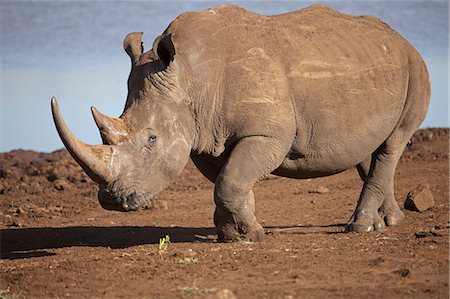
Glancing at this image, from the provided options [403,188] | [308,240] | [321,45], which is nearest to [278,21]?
[321,45]

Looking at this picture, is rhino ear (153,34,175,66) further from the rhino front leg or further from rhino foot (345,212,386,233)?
rhino foot (345,212,386,233)

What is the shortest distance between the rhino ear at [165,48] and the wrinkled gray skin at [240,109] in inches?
0.5

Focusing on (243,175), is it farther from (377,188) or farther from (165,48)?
(377,188)

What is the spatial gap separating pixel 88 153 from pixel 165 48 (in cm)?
134

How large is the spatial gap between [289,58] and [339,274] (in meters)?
2.72

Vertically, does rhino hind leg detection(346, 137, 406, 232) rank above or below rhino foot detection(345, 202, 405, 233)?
above

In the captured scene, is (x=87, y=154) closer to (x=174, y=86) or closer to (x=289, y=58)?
(x=174, y=86)

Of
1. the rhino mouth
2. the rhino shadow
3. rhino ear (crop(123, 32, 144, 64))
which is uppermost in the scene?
rhino ear (crop(123, 32, 144, 64))

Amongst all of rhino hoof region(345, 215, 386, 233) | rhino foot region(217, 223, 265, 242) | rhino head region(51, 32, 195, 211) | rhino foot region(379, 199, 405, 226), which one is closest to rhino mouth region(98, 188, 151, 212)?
rhino head region(51, 32, 195, 211)

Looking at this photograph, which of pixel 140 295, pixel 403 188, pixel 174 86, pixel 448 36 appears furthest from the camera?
pixel 448 36

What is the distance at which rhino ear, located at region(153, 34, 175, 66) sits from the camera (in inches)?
417

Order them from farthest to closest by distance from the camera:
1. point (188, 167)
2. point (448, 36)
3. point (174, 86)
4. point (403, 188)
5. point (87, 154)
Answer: point (448, 36) < point (188, 167) < point (403, 188) < point (174, 86) < point (87, 154)

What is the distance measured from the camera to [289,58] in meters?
11.1

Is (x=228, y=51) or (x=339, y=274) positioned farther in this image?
(x=228, y=51)
